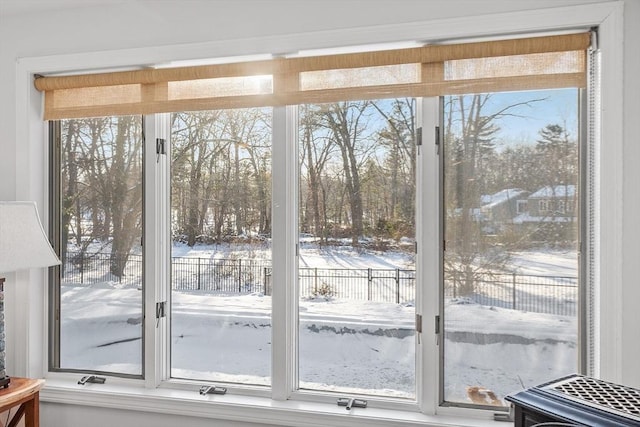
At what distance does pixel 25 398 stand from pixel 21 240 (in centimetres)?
70

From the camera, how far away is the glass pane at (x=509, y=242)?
1879 mm

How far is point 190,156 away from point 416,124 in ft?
3.71

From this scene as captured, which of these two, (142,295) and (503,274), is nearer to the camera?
(503,274)

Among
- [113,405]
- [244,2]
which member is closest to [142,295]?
[113,405]

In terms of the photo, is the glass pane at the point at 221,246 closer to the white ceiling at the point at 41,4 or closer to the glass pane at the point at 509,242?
the white ceiling at the point at 41,4

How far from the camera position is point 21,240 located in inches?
77.4

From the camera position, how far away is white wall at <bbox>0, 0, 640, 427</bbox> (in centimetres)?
170

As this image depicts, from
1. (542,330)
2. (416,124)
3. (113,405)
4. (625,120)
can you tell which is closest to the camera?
(625,120)

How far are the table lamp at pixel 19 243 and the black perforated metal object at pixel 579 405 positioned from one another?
6.49 feet

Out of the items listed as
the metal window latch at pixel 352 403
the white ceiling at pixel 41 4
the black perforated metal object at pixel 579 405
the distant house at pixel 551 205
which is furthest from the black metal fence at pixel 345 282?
the white ceiling at pixel 41 4

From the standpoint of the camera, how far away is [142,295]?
7.55 ft

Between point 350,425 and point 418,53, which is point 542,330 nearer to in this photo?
point 350,425

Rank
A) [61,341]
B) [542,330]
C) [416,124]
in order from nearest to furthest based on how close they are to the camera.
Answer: [542,330], [416,124], [61,341]

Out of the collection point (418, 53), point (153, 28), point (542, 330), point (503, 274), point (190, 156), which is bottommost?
point (542, 330)
